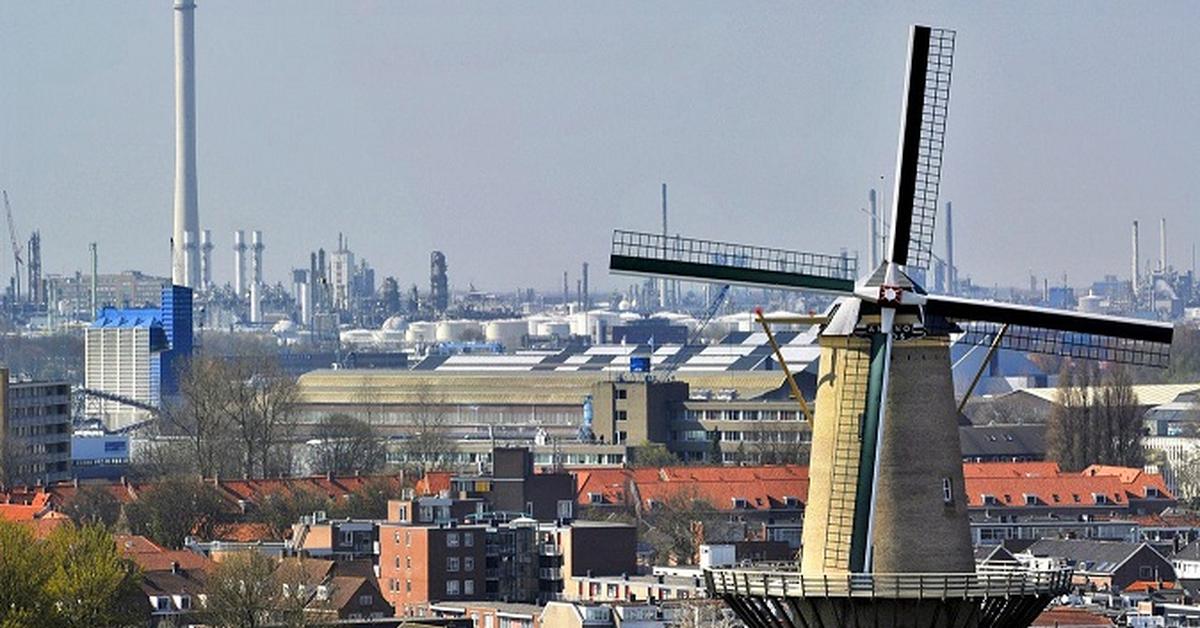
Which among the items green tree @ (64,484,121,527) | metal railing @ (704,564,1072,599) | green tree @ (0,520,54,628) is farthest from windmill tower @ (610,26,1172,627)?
green tree @ (64,484,121,527)

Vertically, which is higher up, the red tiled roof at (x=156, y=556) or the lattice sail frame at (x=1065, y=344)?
the lattice sail frame at (x=1065, y=344)

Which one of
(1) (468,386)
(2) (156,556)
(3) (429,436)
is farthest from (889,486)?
(1) (468,386)

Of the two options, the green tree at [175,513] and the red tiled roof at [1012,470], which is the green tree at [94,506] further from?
the red tiled roof at [1012,470]

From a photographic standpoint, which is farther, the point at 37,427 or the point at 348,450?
the point at 348,450

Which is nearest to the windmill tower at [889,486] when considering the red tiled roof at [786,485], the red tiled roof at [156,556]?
the red tiled roof at [156,556]

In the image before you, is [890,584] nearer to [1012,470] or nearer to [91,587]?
[91,587]

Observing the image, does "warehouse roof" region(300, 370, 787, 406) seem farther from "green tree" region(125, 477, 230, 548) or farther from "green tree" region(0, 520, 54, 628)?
"green tree" region(0, 520, 54, 628)

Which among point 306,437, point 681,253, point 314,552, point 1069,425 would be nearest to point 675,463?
point 1069,425
